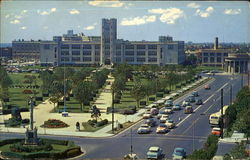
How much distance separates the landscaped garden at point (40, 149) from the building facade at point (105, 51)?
1661 inches

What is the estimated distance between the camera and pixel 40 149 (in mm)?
13977

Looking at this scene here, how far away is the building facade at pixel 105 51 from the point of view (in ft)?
187

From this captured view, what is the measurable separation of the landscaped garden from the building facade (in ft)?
138

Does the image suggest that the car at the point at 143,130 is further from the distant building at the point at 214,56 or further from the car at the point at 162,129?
the distant building at the point at 214,56

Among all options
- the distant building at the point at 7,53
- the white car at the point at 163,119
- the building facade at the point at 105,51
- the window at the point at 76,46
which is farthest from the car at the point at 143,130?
the distant building at the point at 7,53

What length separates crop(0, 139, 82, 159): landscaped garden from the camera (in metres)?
13.5

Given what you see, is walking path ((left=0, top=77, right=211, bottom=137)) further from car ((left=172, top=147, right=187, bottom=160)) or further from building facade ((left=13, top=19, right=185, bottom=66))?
building facade ((left=13, top=19, right=185, bottom=66))

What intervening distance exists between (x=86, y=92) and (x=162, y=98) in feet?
21.7

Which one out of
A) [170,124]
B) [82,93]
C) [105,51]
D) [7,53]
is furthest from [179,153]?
[7,53]

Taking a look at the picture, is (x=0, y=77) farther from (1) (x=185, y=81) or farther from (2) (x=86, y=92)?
(1) (x=185, y=81)

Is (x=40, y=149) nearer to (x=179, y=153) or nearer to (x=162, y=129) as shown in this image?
(x=179, y=153)

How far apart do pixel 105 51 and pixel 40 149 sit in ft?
146

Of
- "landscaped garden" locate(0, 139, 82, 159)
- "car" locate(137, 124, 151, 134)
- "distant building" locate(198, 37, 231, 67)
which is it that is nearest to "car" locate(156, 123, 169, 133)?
"car" locate(137, 124, 151, 134)

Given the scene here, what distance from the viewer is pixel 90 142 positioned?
51.9ft
